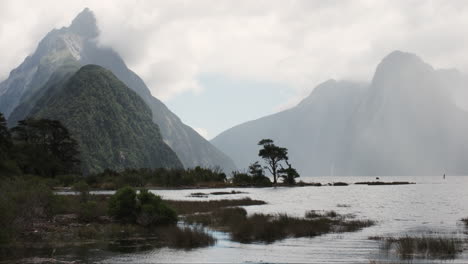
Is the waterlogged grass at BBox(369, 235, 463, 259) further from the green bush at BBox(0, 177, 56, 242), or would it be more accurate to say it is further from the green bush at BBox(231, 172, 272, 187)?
the green bush at BBox(231, 172, 272, 187)

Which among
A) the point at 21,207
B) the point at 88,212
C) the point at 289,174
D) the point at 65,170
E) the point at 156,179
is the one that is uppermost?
the point at 65,170

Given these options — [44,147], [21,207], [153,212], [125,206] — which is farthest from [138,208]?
[44,147]

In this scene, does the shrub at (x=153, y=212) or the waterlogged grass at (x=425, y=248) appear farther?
the shrub at (x=153, y=212)

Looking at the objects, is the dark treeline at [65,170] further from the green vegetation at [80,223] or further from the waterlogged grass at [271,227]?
the waterlogged grass at [271,227]

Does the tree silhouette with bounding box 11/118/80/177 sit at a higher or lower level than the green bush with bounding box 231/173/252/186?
higher

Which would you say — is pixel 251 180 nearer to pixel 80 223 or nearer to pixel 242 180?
pixel 242 180

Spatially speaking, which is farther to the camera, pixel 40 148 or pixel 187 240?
pixel 40 148

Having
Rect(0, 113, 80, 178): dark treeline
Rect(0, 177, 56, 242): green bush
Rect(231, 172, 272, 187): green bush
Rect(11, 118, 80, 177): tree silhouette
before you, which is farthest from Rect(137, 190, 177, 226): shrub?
Rect(231, 172, 272, 187): green bush

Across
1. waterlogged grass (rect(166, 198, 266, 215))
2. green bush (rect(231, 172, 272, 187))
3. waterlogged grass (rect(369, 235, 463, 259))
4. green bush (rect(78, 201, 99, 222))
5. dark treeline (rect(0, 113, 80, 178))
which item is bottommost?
waterlogged grass (rect(369, 235, 463, 259))

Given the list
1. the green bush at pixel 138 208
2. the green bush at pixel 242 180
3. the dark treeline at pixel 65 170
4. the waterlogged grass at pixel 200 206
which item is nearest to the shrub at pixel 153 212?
the green bush at pixel 138 208

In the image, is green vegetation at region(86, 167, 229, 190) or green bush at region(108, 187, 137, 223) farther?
green vegetation at region(86, 167, 229, 190)

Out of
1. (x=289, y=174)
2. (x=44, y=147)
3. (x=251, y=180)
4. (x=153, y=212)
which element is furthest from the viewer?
(x=289, y=174)

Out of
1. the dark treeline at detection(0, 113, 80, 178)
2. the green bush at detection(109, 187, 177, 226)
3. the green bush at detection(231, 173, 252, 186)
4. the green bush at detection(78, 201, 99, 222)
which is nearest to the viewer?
the green bush at detection(109, 187, 177, 226)

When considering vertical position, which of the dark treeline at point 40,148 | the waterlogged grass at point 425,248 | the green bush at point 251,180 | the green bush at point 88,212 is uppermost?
the dark treeline at point 40,148
